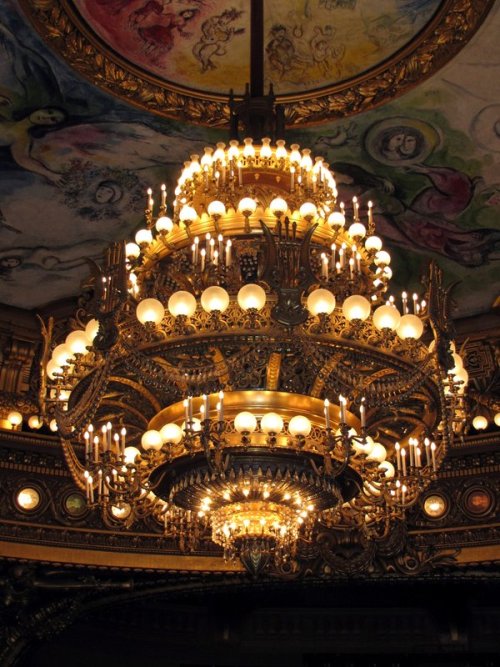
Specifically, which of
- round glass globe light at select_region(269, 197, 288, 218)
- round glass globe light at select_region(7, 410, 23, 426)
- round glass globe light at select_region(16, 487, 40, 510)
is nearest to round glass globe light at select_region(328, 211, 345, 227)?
round glass globe light at select_region(269, 197, 288, 218)

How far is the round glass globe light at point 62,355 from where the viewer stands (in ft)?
19.3

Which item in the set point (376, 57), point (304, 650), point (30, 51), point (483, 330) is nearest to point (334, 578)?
point (304, 650)

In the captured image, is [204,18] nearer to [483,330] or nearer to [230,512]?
[230,512]

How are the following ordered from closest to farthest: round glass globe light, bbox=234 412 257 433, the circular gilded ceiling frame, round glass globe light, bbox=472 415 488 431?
1. round glass globe light, bbox=234 412 257 433
2. the circular gilded ceiling frame
3. round glass globe light, bbox=472 415 488 431

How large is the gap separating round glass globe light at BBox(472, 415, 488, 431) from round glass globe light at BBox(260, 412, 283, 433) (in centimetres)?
538

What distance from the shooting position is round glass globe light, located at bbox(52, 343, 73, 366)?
232 inches

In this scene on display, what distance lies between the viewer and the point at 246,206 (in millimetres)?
6039

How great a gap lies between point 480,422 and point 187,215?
5.69 meters

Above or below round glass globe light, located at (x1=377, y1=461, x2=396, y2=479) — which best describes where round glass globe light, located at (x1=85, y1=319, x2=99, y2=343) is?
above

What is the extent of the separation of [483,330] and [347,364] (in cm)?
553

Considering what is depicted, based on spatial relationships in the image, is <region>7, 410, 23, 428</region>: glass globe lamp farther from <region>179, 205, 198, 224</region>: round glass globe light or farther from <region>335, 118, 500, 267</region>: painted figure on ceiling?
<region>179, 205, 198, 224</region>: round glass globe light

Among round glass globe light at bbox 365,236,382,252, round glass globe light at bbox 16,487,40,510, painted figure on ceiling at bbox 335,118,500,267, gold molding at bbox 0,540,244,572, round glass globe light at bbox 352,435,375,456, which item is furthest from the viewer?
round glass globe light at bbox 16,487,40,510

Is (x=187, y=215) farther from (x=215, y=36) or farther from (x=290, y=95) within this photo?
(x=290, y=95)

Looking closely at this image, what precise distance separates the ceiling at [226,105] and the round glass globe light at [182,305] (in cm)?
289
